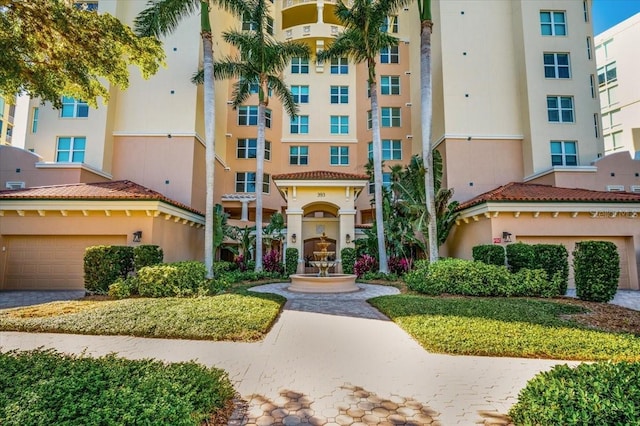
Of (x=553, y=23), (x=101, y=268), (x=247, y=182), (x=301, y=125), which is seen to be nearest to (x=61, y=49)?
(x=101, y=268)

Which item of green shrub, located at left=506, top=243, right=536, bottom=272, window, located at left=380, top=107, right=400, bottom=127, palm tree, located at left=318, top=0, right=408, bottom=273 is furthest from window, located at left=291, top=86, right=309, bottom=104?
green shrub, located at left=506, top=243, right=536, bottom=272

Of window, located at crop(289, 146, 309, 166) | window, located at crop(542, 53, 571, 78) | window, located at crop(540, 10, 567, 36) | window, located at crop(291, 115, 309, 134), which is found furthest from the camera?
window, located at crop(291, 115, 309, 134)

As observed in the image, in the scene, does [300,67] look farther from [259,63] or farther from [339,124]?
[259,63]

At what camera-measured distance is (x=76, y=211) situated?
14.2 meters

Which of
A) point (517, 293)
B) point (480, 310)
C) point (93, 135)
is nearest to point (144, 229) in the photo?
point (93, 135)

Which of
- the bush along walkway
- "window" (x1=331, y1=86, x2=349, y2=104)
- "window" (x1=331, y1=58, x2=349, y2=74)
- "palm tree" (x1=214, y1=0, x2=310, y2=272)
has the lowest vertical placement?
the bush along walkway

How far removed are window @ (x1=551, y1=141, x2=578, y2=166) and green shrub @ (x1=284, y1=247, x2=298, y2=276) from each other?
1525 cm

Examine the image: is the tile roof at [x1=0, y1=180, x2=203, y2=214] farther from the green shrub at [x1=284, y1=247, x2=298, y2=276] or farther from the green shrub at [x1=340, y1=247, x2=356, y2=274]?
the green shrub at [x1=340, y1=247, x2=356, y2=274]

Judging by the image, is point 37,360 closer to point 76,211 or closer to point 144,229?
point 144,229

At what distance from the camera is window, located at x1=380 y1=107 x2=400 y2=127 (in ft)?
88.0

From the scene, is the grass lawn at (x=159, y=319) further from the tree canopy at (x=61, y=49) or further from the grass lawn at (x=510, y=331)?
the tree canopy at (x=61, y=49)

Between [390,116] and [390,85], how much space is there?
2549 millimetres

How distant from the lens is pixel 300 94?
2742 centimetres

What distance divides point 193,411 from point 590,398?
Result: 3.62m
